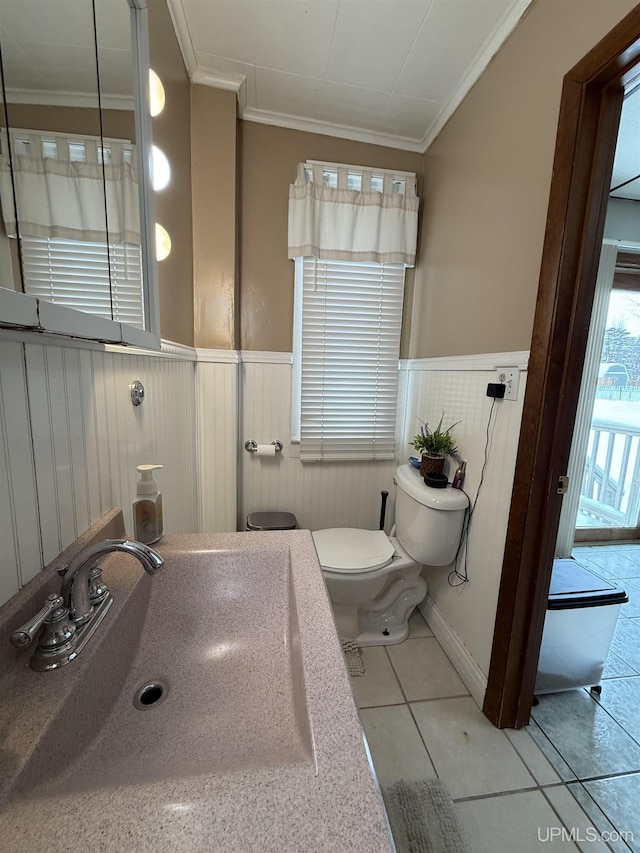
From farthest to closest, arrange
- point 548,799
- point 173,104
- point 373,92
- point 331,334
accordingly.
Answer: point 331,334
point 373,92
point 173,104
point 548,799

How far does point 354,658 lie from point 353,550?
0.46 m

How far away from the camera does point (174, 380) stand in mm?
1312

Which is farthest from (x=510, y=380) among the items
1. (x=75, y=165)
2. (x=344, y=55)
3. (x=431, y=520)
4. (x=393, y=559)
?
(x=344, y=55)

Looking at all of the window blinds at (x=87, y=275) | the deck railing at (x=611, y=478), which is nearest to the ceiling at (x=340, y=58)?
the window blinds at (x=87, y=275)

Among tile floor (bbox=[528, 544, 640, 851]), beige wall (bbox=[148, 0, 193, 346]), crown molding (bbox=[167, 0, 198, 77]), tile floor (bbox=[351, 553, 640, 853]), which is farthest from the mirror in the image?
tile floor (bbox=[528, 544, 640, 851])

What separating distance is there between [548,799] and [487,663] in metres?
0.35

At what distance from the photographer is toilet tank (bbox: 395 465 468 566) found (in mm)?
1398

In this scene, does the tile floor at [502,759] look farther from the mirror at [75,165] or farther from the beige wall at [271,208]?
the beige wall at [271,208]

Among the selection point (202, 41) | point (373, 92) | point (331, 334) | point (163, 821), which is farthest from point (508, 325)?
point (202, 41)

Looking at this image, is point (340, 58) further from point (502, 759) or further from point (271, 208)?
point (502, 759)

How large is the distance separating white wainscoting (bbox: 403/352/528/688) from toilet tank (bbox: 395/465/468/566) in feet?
0.21

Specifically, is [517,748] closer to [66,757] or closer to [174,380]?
[66,757]

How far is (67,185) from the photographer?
1.88 feet

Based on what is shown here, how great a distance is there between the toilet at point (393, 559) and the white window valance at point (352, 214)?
3.83 ft
